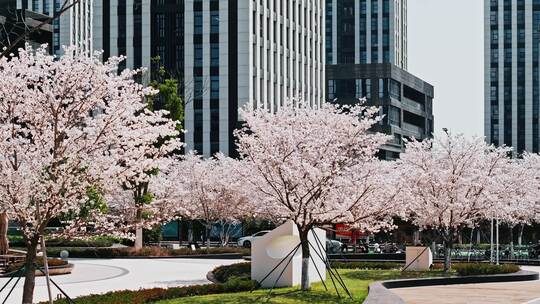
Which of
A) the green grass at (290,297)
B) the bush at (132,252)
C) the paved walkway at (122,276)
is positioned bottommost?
the bush at (132,252)

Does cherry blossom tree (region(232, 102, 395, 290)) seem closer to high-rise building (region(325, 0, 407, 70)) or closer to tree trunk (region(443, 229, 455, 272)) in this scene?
tree trunk (region(443, 229, 455, 272))

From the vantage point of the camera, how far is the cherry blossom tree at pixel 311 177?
29.2 metres

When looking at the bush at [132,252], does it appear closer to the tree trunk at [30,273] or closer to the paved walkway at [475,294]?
the paved walkway at [475,294]

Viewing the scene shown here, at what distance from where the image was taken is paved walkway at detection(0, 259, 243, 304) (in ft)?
106

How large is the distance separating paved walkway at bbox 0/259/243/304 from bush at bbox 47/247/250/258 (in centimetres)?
233

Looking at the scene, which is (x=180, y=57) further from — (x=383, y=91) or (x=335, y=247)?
(x=335, y=247)

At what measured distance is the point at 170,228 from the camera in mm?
97312

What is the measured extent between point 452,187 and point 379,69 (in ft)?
297

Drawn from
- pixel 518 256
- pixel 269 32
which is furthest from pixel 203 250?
pixel 269 32

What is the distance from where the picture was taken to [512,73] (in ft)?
553

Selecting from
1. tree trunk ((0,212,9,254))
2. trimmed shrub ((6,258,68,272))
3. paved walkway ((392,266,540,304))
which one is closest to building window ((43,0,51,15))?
tree trunk ((0,212,9,254))

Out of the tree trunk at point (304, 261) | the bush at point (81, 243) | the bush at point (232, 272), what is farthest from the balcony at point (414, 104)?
the tree trunk at point (304, 261)

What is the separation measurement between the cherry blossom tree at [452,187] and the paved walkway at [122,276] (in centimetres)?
1074

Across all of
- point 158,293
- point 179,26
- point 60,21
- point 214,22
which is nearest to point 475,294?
point 158,293
